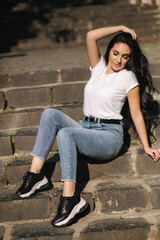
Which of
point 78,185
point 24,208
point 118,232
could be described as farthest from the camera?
point 78,185

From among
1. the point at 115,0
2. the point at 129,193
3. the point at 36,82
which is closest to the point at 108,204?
the point at 129,193

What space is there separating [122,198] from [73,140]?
2.39 ft

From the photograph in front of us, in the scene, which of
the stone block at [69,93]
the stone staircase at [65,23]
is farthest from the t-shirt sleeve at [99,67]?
the stone staircase at [65,23]

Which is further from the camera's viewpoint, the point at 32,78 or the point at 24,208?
the point at 32,78

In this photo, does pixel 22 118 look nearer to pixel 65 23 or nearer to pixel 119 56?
pixel 119 56

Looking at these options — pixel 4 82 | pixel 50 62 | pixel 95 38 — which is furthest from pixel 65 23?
pixel 95 38

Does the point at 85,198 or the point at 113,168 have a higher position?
the point at 113,168

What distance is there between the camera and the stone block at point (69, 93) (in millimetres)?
3818

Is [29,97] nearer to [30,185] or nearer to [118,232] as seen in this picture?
[30,185]

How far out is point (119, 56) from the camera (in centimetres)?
280

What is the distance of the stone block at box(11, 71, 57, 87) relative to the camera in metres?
4.12

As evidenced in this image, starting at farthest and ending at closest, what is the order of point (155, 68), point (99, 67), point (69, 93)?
→ 1. point (155, 68)
2. point (69, 93)
3. point (99, 67)

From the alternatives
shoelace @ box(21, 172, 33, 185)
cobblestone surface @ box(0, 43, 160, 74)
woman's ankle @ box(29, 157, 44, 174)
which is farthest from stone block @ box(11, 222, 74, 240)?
cobblestone surface @ box(0, 43, 160, 74)

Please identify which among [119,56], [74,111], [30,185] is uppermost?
[119,56]
